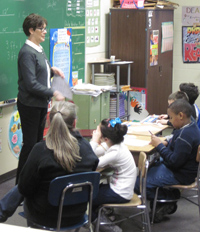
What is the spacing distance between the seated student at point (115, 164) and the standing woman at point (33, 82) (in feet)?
3.07

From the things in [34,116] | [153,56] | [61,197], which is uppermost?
[153,56]

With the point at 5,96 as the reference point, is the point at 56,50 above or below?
above

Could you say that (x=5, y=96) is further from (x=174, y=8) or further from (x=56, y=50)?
(x=174, y=8)

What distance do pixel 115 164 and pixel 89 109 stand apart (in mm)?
2350

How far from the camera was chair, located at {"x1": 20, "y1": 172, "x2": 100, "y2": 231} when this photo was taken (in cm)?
249

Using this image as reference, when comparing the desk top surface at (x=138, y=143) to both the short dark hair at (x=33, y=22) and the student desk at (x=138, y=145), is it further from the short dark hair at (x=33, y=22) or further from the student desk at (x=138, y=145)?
the short dark hair at (x=33, y=22)

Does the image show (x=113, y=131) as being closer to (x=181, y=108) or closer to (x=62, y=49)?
(x=181, y=108)

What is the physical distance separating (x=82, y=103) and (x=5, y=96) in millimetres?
1253

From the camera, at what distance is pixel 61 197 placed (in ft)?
8.25

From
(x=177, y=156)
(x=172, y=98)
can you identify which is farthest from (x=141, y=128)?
(x=177, y=156)

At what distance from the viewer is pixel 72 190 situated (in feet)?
8.36

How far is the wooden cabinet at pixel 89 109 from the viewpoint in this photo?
5.44 metres

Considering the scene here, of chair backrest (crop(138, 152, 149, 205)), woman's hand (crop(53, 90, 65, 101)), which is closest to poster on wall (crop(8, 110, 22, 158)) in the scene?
woman's hand (crop(53, 90, 65, 101))

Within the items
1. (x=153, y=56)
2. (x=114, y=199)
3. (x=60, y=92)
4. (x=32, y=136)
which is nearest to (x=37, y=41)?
(x=60, y=92)
